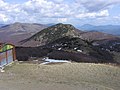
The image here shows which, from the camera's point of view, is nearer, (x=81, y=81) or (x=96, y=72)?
(x=81, y=81)

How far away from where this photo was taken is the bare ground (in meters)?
22.2

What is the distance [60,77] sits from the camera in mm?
25719

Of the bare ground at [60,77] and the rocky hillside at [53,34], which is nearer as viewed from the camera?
the bare ground at [60,77]

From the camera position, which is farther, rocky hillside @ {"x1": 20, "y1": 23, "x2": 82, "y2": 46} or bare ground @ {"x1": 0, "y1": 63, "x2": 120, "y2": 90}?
rocky hillside @ {"x1": 20, "y1": 23, "x2": 82, "y2": 46}

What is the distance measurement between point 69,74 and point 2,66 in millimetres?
7879

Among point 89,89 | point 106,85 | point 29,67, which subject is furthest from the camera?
point 29,67

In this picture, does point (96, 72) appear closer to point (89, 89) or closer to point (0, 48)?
point (89, 89)

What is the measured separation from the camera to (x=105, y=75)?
1033 inches

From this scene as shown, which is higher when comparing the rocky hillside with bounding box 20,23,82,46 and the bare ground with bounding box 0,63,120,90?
the bare ground with bounding box 0,63,120,90

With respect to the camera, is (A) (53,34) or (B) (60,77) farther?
(A) (53,34)

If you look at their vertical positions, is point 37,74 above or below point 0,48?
below

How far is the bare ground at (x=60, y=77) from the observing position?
22.2m

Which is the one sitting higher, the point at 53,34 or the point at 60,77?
the point at 60,77

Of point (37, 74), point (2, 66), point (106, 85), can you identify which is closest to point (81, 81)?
point (106, 85)
